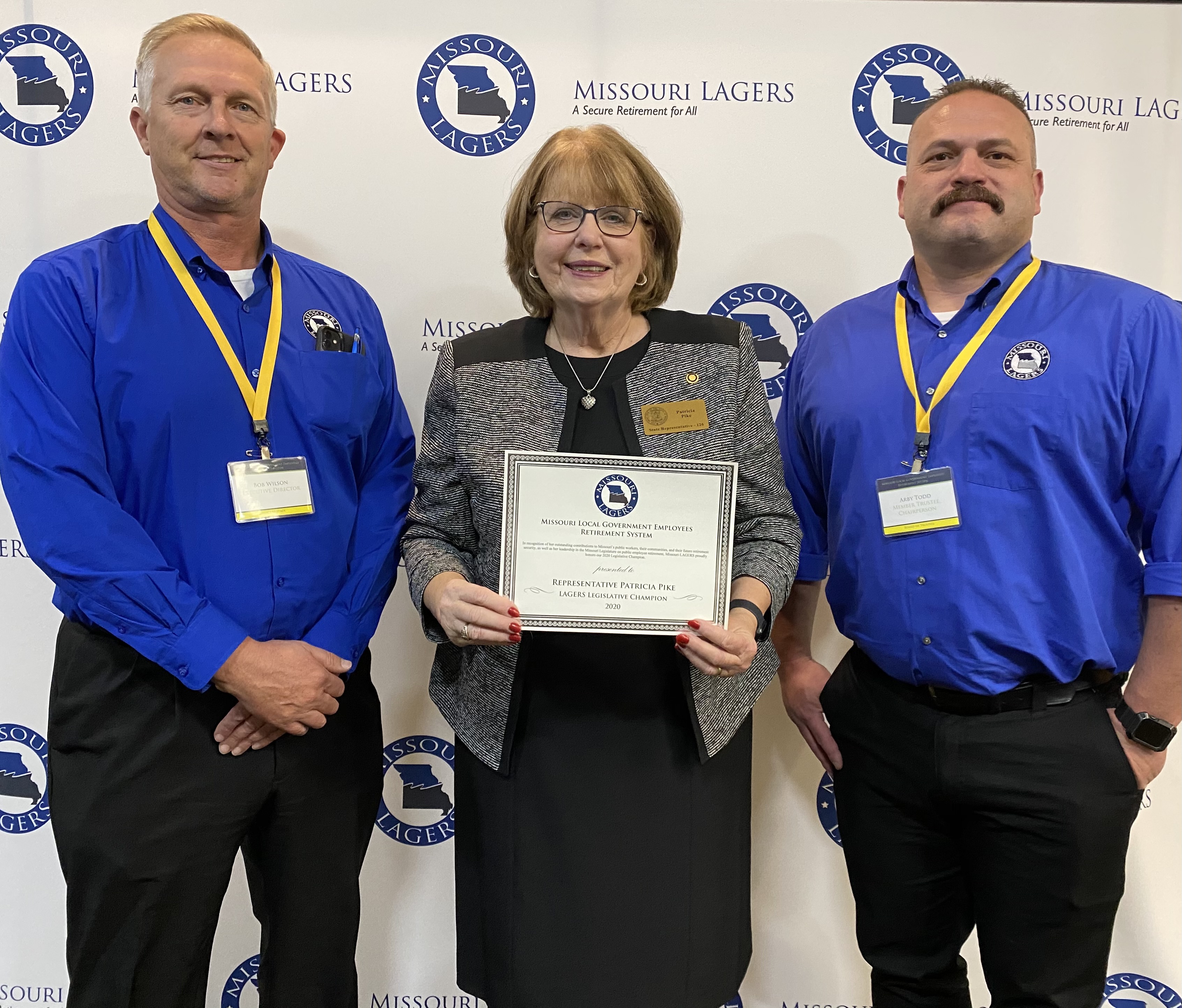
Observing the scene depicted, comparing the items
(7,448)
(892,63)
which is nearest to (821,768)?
(892,63)

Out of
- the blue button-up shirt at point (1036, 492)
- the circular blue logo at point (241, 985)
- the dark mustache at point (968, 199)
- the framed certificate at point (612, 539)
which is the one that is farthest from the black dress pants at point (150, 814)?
the dark mustache at point (968, 199)

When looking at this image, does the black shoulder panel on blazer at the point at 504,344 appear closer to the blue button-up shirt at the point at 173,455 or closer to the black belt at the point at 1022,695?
the blue button-up shirt at the point at 173,455

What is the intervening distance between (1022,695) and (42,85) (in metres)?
2.89

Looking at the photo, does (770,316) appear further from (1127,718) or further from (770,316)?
(1127,718)

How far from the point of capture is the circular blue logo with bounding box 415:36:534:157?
95.2 inches

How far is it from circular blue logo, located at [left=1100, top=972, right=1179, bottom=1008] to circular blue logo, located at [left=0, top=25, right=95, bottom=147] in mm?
3833

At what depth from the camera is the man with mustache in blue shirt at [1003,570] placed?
1.68 meters

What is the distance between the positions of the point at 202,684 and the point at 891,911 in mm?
1478

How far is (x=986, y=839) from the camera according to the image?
69.1 inches

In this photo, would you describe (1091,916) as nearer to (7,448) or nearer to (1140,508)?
(1140,508)

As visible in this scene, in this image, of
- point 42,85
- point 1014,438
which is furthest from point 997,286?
point 42,85

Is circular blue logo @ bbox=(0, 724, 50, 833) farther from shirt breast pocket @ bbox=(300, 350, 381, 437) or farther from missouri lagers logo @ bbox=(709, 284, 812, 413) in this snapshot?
missouri lagers logo @ bbox=(709, 284, 812, 413)

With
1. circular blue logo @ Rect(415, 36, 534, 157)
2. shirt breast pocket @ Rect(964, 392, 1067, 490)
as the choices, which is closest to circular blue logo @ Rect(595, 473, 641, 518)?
shirt breast pocket @ Rect(964, 392, 1067, 490)

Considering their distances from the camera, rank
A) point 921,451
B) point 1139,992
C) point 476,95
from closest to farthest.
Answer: point 921,451 < point 476,95 < point 1139,992
